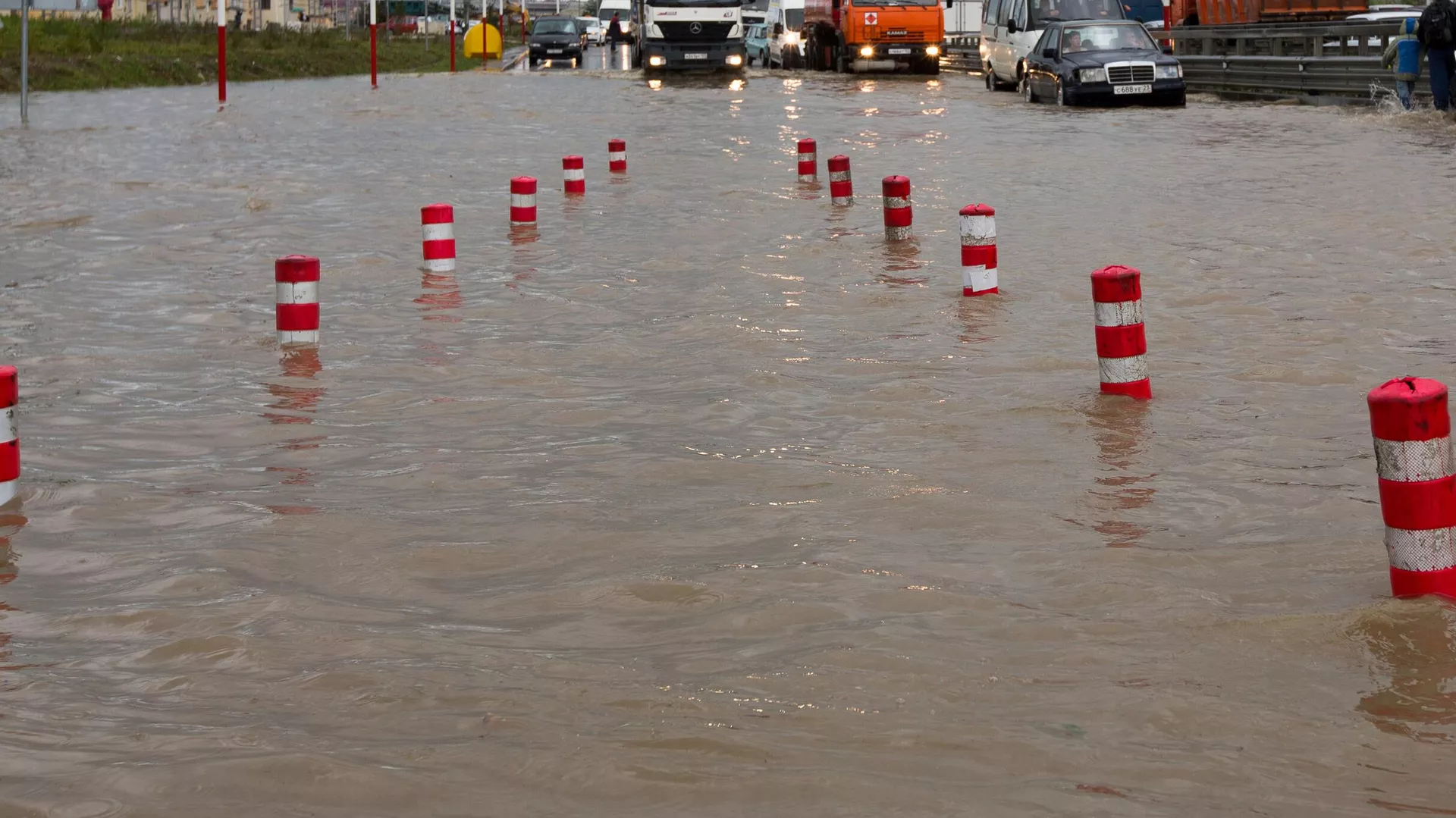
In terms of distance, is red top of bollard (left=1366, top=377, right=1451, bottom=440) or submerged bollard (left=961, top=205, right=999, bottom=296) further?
submerged bollard (left=961, top=205, right=999, bottom=296)

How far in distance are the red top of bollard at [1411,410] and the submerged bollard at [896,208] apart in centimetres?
928

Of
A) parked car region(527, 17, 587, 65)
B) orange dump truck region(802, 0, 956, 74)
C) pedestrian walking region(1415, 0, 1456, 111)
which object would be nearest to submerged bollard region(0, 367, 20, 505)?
pedestrian walking region(1415, 0, 1456, 111)

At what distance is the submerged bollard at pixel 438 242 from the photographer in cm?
1301

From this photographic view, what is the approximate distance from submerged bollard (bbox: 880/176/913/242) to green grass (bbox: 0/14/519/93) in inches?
1125

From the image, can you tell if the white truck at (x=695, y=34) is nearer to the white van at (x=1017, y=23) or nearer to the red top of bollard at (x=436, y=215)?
the white van at (x=1017, y=23)

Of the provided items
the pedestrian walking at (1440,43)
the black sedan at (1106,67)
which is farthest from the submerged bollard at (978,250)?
the black sedan at (1106,67)

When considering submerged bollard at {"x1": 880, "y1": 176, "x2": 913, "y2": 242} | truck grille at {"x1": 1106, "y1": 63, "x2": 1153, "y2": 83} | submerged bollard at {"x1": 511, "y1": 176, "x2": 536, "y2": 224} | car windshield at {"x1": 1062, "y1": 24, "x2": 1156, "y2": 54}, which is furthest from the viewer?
car windshield at {"x1": 1062, "y1": 24, "x2": 1156, "y2": 54}

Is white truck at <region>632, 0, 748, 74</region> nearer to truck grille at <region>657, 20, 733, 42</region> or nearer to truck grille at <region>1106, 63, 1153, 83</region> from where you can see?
truck grille at <region>657, 20, 733, 42</region>

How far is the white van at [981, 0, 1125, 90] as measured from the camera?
108 feet

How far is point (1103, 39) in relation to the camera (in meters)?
30.6

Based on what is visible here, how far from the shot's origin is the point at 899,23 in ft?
137

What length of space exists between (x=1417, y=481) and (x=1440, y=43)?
21.7 m

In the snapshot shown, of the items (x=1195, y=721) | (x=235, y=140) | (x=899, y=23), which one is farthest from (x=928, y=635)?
(x=899, y=23)

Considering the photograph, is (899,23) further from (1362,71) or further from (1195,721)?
(1195,721)
